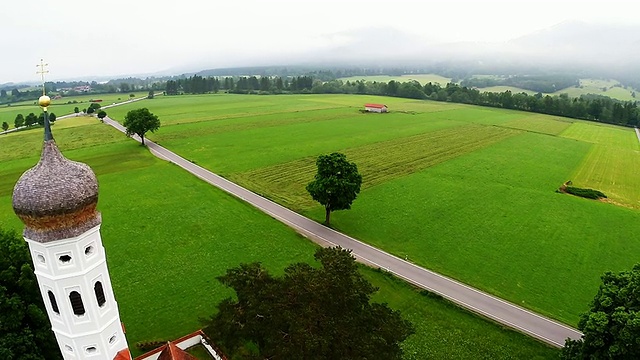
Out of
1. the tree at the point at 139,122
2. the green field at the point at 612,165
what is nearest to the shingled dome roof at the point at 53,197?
the green field at the point at 612,165

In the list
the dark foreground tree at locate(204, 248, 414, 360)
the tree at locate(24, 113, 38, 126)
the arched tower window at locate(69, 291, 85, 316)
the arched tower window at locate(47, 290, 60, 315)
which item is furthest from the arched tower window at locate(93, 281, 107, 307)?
the tree at locate(24, 113, 38, 126)

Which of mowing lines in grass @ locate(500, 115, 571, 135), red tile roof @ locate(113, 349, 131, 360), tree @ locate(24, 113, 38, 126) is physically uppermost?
tree @ locate(24, 113, 38, 126)

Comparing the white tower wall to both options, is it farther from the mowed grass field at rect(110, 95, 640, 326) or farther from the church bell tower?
the mowed grass field at rect(110, 95, 640, 326)

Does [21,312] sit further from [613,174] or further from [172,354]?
[613,174]

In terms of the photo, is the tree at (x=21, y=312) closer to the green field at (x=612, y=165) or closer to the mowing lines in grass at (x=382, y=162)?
the mowing lines in grass at (x=382, y=162)

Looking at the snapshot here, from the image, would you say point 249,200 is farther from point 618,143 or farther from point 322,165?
point 618,143

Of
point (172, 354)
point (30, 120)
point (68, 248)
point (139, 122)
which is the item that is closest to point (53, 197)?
point (68, 248)
